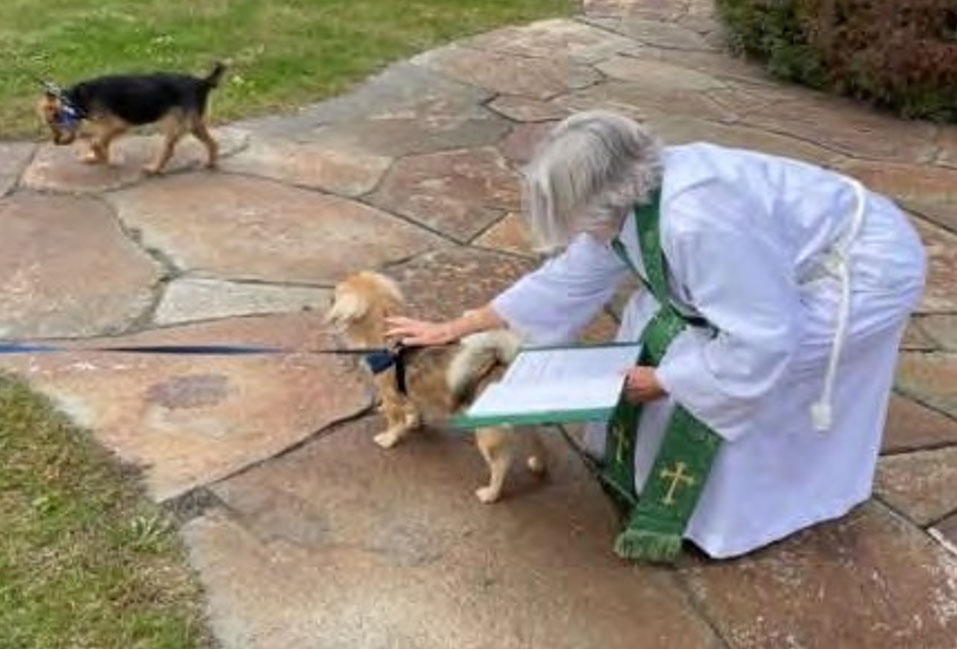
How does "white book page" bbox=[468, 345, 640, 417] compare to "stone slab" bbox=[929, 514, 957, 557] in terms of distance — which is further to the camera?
"stone slab" bbox=[929, 514, 957, 557]

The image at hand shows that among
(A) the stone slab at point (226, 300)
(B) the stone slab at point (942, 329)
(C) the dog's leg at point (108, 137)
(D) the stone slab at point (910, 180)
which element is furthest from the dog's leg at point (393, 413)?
(D) the stone slab at point (910, 180)

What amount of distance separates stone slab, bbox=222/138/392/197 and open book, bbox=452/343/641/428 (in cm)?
262

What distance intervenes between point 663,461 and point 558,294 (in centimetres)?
57

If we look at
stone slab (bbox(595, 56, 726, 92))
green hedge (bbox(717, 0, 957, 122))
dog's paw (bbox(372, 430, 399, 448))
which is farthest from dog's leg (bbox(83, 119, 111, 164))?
green hedge (bbox(717, 0, 957, 122))

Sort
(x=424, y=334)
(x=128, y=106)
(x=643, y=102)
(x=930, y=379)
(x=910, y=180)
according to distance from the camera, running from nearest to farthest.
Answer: (x=424, y=334)
(x=930, y=379)
(x=128, y=106)
(x=910, y=180)
(x=643, y=102)

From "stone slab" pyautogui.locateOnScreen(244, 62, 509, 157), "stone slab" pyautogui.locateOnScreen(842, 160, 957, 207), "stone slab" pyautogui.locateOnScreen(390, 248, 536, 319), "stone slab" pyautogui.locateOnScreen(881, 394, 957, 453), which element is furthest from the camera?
"stone slab" pyautogui.locateOnScreen(244, 62, 509, 157)

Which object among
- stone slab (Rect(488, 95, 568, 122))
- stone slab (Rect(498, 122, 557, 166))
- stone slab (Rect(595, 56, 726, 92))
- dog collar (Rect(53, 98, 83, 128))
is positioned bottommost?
stone slab (Rect(595, 56, 726, 92))

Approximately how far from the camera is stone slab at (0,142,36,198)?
5691 millimetres

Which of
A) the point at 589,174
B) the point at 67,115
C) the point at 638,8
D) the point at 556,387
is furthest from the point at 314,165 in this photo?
the point at 638,8

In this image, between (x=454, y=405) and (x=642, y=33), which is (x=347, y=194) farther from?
(x=642, y=33)

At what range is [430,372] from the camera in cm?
358

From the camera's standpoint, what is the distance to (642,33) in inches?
356

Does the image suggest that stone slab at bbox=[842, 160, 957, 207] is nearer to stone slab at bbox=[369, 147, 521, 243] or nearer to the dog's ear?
stone slab at bbox=[369, 147, 521, 243]

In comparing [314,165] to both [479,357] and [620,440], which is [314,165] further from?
[620,440]
